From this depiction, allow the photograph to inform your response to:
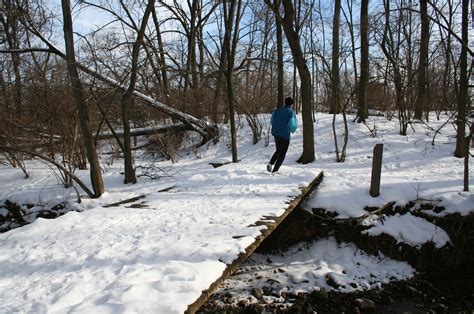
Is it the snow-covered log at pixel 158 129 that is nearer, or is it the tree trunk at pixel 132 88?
the tree trunk at pixel 132 88

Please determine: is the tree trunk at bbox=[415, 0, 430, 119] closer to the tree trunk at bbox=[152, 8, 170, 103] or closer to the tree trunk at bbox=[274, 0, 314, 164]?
the tree trunk at bbox=[274, 0, 314, 164]

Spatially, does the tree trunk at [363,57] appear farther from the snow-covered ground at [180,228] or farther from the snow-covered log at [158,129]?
the snow-covered log at [158,129]

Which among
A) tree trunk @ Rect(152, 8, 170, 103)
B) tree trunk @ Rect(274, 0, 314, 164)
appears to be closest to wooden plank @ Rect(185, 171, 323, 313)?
tree trunk @ Rect(274, 0, 314, 164)

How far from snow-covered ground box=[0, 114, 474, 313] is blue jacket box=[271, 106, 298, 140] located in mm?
901

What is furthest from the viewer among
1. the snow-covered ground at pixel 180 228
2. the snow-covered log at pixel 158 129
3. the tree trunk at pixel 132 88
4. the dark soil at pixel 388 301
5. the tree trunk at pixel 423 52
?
the snow-covered log at pixel 158 129

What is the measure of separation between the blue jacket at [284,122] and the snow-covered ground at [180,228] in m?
0.90

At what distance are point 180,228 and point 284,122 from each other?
379cm

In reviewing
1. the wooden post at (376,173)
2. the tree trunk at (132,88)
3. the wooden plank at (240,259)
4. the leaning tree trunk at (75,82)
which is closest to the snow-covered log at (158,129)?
the tree trunk at (132,88)

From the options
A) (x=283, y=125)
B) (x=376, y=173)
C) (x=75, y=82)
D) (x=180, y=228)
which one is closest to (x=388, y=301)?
(x=376, y=173)

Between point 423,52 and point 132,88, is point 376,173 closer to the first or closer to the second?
point 132,88

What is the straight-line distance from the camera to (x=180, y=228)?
460 cm

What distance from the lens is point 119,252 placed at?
384cm

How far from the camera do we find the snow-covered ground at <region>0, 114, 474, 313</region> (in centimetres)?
302

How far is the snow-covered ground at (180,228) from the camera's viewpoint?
3.02 m
